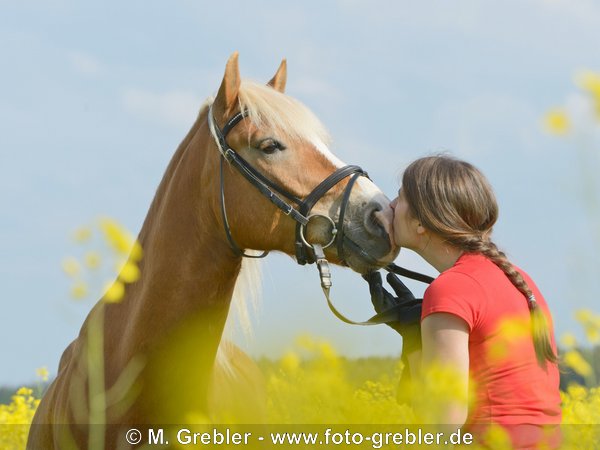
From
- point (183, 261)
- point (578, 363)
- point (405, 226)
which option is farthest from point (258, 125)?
point (578, 363)

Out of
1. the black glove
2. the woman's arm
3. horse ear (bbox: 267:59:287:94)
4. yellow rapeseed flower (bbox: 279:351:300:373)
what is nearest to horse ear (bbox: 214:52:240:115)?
horse ear (bbox: 267:59:287:94)

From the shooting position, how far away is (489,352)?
8.70ft

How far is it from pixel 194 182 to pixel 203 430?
119cm

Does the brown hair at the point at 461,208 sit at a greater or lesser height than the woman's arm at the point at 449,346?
greater

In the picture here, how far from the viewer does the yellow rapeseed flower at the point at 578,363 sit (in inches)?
102

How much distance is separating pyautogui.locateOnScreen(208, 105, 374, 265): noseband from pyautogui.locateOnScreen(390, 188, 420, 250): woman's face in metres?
0.46

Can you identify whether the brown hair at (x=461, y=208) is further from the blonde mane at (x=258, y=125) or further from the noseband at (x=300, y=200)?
the blonde mane at (x=258, y=125)

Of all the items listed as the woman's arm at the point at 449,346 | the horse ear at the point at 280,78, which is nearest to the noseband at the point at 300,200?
the horse ear at the point at 280,78

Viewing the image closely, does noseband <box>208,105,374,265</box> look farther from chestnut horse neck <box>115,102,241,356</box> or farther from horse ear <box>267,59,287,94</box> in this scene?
horse ear <box>267,59,287,94</box>

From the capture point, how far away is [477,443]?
103 inches

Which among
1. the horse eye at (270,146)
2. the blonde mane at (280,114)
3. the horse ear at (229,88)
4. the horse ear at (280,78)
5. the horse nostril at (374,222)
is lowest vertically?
the horse nostril at (374,222)

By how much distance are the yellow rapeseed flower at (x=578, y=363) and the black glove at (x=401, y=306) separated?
1.99 feet

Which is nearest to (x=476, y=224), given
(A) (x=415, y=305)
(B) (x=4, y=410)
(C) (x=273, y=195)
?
(A) (x=415, y=305)

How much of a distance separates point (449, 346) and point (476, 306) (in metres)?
0.18
